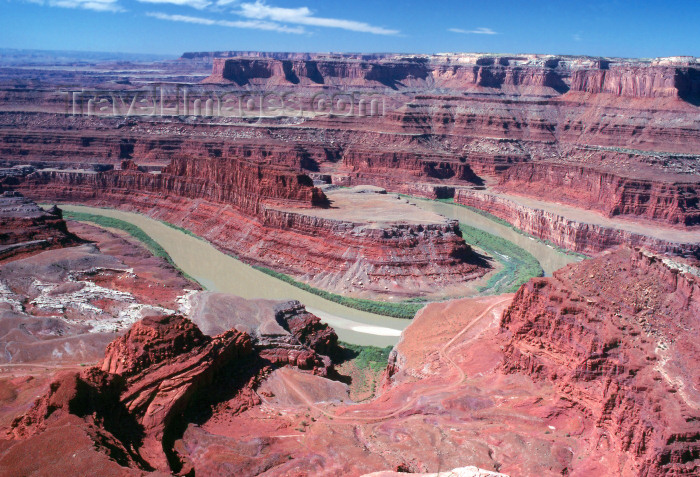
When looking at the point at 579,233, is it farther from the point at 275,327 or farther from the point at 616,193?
the point at 275,327

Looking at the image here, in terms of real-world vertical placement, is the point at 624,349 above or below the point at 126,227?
above

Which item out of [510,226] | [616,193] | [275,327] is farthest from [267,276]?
[616,193]

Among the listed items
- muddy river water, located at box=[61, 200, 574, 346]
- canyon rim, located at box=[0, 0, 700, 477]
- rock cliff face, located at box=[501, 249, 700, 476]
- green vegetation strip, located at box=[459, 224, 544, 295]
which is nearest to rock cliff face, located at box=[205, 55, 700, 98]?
canyon rim, located at box=[0, 0, 700, 477]

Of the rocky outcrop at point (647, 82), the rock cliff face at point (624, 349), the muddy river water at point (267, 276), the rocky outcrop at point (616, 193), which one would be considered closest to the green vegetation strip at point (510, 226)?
the muddy river water at point (267, 276)

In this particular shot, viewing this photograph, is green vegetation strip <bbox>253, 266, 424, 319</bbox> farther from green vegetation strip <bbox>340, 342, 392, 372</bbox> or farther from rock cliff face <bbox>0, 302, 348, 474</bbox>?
rock cliff face <bbox>0, 302, 348, 474</bbox>

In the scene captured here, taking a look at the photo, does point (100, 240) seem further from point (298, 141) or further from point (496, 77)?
point (496, 77)

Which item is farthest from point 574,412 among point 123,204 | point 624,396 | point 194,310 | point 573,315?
point 123,204

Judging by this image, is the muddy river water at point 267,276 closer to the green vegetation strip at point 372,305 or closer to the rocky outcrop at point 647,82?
the green vegetation strip at point 372,305
